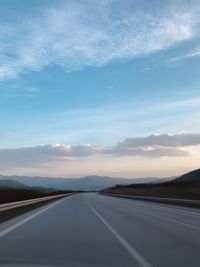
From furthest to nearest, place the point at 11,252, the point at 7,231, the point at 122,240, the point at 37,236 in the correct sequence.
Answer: the point at 7,231, the point at 37,236, the point at 122,240, the point at 11,252

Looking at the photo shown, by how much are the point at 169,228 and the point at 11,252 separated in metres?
9.80

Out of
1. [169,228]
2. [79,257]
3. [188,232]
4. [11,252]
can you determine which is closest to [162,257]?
[79,257]

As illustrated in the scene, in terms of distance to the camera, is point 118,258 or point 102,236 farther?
point 102,236

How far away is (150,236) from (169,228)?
396cm

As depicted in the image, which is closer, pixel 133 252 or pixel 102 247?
pixel 133 252

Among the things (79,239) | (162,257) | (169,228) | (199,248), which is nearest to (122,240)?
(79,239)

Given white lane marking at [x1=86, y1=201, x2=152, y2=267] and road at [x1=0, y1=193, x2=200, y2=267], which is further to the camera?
road at [x1=0, y1=193, x2=200, y2=267]

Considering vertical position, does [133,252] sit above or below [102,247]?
below

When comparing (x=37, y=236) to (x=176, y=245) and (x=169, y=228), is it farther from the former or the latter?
(x=169, y=228)

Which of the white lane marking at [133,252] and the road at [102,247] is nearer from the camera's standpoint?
the white lane marking at [133,252]

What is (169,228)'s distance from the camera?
71.9ft

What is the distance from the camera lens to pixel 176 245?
1533 cm

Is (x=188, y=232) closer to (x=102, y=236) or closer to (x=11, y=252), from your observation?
(x=102, y=236)

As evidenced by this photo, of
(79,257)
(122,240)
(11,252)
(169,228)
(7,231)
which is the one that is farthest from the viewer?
(169,228)
